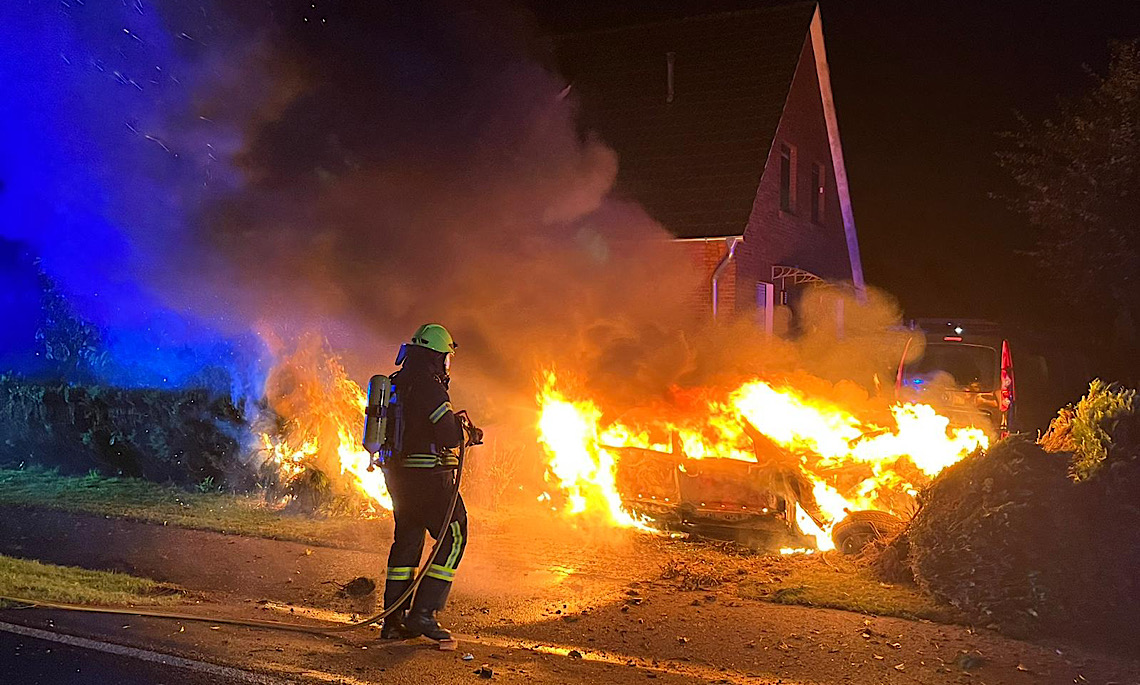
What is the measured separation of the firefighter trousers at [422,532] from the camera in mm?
5762

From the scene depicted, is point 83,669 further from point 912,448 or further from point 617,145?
point 617,145

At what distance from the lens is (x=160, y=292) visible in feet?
41.5

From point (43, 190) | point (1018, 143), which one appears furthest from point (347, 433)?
point (1018, 143)

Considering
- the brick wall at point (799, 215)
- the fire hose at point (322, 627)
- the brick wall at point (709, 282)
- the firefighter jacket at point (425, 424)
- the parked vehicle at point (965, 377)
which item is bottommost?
the fire hose at point (322, 627)

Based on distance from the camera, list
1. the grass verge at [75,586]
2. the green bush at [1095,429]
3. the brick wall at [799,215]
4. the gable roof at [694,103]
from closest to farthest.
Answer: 1. the green bush at [1095,429]
2. the grass verge at [75,586]
3. the gable roof at [694,103]
4. the brick wall at [799,215]

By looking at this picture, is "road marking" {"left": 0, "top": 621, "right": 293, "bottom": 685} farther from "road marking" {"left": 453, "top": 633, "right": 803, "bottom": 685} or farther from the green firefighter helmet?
the green firefighter helmet

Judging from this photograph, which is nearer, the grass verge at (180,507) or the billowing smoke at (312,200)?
the grass verge at (180,507)

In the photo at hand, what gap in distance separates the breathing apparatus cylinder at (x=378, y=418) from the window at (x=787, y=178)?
12.1 meters

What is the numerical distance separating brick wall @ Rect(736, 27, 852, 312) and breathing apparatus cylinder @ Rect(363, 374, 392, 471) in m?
9.46

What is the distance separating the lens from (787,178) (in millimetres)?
17156

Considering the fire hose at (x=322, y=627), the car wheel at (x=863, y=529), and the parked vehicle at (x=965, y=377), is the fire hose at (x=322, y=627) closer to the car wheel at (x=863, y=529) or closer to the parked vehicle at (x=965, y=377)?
the car wheel at (x=863, y=529)

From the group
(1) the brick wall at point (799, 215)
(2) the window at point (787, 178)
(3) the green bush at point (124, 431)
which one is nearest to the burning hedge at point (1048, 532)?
(3) the green bush at point (124, 431)

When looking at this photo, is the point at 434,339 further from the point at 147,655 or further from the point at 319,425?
the point at 319,425

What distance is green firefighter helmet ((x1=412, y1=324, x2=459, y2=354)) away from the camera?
19.5ft
